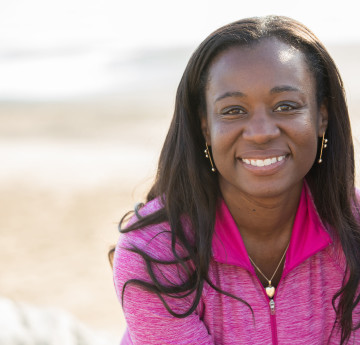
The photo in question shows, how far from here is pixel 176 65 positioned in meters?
15.2

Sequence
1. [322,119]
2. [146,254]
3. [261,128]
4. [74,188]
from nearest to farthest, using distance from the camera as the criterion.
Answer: [261,128] → [146,254] → [322,119] → [74,188]

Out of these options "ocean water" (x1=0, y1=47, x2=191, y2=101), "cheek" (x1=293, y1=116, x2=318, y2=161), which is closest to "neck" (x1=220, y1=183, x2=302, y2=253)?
"cheek" (x1=293, y1=116, x2=318, y2=161)

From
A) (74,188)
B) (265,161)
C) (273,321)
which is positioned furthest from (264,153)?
(74,188)

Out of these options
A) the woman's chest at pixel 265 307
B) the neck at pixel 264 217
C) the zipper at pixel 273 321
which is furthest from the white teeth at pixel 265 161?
the zipper at pixel 273 321

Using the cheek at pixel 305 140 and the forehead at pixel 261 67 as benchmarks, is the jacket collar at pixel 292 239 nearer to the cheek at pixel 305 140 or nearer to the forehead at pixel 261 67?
the cheek at pixel 305 140

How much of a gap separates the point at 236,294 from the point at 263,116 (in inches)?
27.0

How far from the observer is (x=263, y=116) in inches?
91.0

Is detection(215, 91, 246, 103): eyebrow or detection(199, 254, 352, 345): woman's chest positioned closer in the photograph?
detection(215, 91, 246, 103): eyebrow

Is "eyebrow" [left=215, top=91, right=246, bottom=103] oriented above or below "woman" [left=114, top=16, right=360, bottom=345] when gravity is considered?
above

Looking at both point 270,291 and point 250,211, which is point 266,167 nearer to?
point 250,211

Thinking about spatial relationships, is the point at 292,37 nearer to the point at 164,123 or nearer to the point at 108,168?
the point at 108,168

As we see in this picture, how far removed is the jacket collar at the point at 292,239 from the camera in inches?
97.5

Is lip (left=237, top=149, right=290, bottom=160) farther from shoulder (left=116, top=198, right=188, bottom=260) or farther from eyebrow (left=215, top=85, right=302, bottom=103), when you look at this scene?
shoulder (left=116, top=198, right=188, bottom=260)

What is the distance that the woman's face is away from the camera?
2.31 metres
